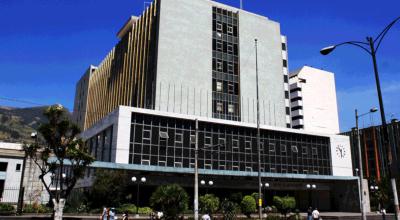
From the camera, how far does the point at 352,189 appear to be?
194ft

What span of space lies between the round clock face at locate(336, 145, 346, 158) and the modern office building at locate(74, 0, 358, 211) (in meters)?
0.18

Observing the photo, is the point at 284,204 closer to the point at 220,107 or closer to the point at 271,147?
the point at 271,147

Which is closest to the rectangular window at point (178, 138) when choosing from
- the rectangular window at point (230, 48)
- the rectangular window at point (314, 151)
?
the rectangular window at point (230, 48)

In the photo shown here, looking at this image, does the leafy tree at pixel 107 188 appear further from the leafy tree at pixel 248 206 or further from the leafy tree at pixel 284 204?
the leafy tree at pixel 284 204

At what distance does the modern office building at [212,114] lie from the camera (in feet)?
166

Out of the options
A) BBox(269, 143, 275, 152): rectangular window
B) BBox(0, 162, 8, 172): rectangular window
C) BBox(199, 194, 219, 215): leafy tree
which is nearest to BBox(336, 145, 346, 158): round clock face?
BBox(269, 143, 275, 152): rectangular window

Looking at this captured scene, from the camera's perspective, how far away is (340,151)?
66375 mm

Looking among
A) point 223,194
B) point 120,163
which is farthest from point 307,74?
point 120,163

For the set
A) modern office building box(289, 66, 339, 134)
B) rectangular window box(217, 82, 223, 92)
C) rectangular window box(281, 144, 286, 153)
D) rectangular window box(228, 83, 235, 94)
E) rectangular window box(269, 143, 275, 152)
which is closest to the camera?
rectangular window box(269, 143, 275, 152)

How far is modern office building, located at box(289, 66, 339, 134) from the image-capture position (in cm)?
10569

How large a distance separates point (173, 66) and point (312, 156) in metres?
28.5

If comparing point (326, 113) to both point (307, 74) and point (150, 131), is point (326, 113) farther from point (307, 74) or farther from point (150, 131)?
point (150, 131)

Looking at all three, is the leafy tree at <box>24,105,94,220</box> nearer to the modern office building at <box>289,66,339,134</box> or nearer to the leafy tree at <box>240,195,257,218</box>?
the leafy tree at <box>240,195,257,218</box>

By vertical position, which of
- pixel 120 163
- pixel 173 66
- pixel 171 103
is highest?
pixel 173 66
